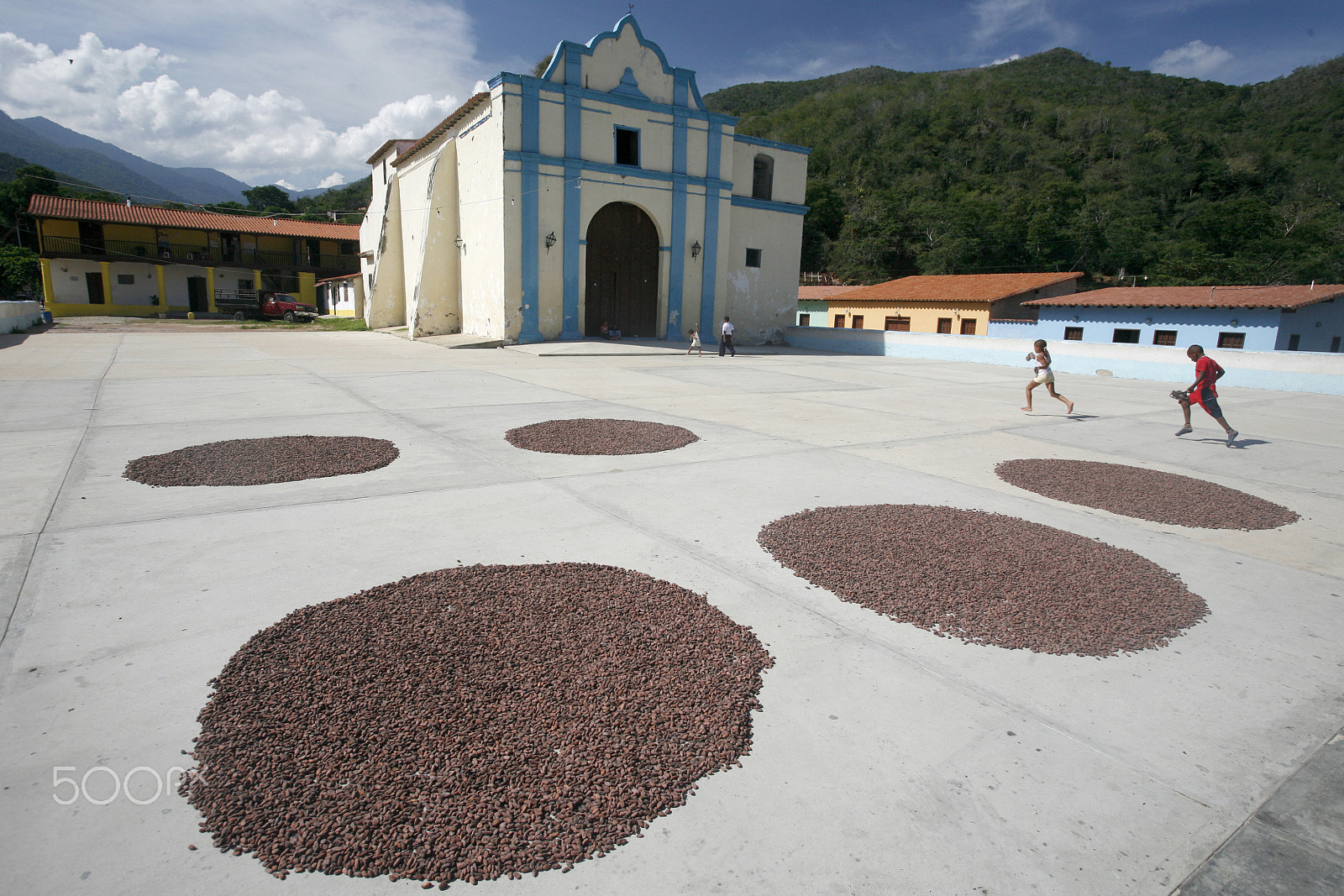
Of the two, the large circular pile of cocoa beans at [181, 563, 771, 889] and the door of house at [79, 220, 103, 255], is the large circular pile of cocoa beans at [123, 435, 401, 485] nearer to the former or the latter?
the large circular pile of cocoa beans at [181, 563, 771, 889]

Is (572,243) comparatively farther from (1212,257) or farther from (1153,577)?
(1212,257)

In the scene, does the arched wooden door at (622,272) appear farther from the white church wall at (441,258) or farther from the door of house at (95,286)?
the door of house at (95,286)

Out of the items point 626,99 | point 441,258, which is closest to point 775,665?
point 626,99

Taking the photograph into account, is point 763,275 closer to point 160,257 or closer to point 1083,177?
point 160,257

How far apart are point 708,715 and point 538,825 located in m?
0.86

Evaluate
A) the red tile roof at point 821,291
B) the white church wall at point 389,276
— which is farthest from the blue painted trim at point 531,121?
the red tile roof at point 821,291

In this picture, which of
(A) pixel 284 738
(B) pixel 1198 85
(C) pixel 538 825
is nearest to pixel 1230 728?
(C) pixel 538 825

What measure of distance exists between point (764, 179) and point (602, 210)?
25.6ft

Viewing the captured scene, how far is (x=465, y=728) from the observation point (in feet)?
8.86

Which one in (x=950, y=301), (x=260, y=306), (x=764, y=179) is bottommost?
(x=260, y=306)

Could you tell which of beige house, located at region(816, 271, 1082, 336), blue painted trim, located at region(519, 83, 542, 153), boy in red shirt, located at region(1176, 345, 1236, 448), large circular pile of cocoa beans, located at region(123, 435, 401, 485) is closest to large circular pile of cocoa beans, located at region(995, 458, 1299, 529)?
boy in red shirt, located at region(1176, 345, 1236, 448)

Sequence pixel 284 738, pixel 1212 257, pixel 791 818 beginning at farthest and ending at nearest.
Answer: pixel 1212 257 → pixel 284 738 → pixel 791 818

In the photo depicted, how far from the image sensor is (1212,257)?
167ft

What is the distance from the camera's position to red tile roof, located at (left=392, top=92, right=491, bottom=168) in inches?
932
